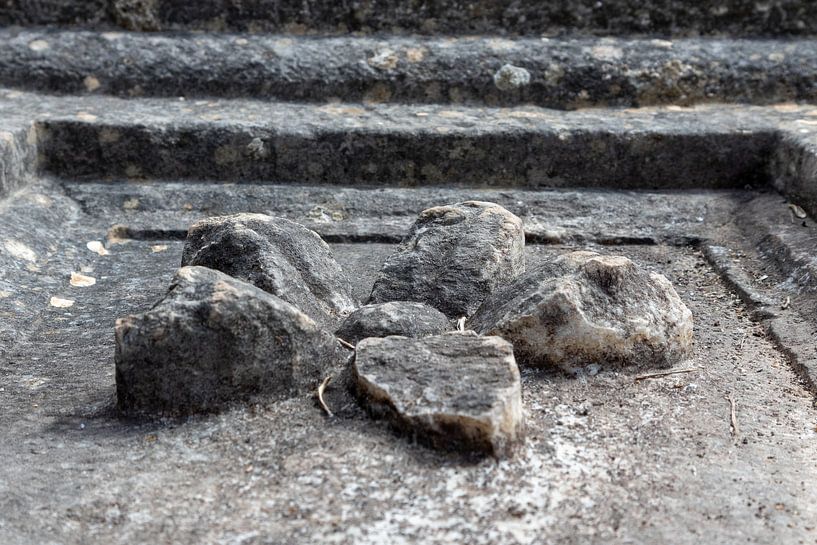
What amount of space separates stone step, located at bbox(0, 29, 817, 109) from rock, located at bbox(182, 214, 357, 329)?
1678mm

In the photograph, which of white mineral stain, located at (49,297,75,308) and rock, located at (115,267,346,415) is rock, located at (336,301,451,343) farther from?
white mineral stain, located at (49,297,75,308)

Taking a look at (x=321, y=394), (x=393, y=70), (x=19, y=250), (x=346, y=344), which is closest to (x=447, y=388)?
(x=321, y=394)

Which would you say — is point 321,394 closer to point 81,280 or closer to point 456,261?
point 456,261

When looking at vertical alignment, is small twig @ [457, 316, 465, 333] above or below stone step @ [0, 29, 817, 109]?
below

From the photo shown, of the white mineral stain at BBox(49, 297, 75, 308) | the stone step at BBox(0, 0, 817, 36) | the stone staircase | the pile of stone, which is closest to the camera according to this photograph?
the stone staircase

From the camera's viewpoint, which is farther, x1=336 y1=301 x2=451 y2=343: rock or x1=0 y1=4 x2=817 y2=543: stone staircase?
x1=336 y1=301 x2=451 y2=343: rock

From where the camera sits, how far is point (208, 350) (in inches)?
78.9

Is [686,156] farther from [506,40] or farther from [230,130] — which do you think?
[230,130]

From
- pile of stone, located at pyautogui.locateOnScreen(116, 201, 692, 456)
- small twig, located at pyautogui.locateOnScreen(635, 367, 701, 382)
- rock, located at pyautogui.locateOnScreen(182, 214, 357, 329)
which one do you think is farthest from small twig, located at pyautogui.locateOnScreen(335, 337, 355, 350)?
small twig, located at pyautogui.locateOnScreen(635, 367, 701, 382)

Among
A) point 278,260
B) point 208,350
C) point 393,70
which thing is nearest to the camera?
point 208,350

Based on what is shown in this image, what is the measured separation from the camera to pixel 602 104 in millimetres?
4176

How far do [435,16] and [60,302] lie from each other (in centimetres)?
234

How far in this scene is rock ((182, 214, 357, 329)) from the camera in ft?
7.68

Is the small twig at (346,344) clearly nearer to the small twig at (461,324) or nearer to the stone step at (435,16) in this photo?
the small twig at (461,324)
